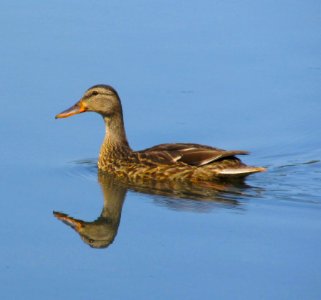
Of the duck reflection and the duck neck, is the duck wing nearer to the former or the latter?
the duck reflection

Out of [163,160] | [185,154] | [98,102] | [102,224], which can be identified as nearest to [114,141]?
[98,102]

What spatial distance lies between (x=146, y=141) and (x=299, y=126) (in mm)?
2150

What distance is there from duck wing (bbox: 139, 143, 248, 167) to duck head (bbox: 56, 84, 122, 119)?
0.89 m

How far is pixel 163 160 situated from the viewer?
1427cm

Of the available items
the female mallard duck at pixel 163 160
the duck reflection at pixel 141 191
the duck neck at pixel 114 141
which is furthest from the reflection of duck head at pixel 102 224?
the duck neck at pixel 114 141

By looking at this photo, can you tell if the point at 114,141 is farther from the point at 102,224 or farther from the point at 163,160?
the point at 102,224

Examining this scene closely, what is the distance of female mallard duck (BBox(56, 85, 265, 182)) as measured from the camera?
1411cm

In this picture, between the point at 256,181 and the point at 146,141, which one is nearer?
→ the point at 256,181

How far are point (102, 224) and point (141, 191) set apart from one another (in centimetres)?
127

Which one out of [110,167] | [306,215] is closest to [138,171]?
[110,167]

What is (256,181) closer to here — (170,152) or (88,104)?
(170,152)

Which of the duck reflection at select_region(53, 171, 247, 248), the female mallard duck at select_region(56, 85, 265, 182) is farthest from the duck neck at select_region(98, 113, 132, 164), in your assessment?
the duck reflection at select_region(53, 171, 247, 248)

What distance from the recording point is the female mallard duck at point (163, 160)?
14.1m

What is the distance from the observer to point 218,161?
1421 cm
